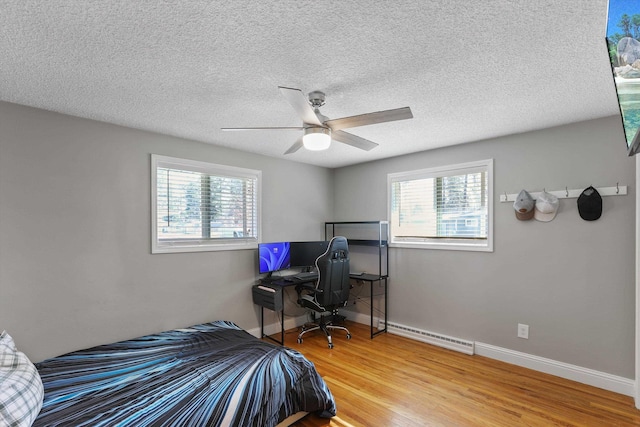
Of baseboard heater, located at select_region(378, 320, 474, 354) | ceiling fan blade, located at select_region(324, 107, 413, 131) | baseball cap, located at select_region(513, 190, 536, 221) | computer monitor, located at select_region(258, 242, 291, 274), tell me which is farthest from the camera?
computer monitor, located at select_region(258, 242, 291, 274)

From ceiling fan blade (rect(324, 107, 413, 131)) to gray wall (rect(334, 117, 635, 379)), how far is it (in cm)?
193

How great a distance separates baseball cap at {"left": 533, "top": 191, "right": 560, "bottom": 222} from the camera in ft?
9.14

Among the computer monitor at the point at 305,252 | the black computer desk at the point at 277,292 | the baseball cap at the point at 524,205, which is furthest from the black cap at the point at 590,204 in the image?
the computer monitor at the point at 305,252

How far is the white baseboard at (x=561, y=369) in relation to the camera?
8.18 ft

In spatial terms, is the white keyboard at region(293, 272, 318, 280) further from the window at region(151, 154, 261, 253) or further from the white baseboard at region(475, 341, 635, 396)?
the white baseboard at region(475, 341, 635, 396)

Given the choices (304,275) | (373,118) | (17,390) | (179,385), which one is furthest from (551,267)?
(17,390)

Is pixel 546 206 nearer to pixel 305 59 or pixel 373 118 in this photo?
pixel 373 118

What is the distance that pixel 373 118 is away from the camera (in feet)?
6.34

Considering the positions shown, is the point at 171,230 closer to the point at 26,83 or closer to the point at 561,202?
the point at 26,83

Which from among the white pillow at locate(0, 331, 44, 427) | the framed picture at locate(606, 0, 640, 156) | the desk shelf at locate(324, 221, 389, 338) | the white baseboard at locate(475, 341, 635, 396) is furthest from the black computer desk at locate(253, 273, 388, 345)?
the framed picture at locate(606, 0, 640, 156)

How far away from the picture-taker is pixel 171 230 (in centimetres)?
315

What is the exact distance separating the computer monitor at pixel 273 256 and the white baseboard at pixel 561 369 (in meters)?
2.42

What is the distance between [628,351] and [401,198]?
100 inches

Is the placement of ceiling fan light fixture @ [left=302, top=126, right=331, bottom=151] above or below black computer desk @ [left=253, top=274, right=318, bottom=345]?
above
